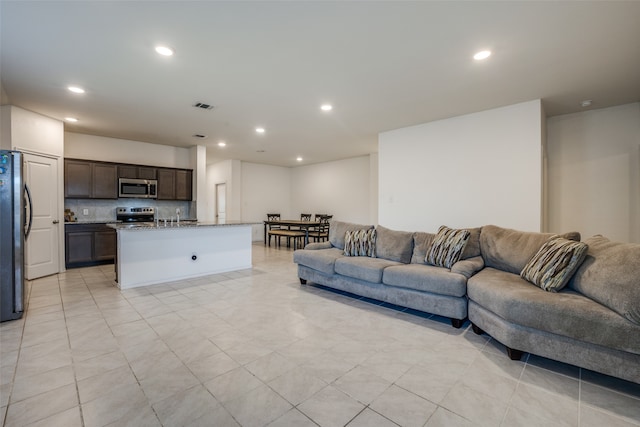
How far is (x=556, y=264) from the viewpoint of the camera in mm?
2346

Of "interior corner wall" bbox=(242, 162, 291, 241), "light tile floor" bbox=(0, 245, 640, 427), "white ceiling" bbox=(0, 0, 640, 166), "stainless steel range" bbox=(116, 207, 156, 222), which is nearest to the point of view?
"light tile floor" bbox=(0, 245, 640, 427)

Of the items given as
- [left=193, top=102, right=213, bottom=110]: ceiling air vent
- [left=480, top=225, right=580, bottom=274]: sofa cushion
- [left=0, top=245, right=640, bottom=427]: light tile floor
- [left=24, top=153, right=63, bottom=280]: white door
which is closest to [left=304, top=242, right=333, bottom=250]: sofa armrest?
[left=0, top=245, right=640, bottom=427]: light tile floor

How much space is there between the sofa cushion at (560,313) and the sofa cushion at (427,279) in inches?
9.0

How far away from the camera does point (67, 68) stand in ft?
9.98

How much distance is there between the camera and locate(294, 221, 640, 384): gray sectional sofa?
1.84 m

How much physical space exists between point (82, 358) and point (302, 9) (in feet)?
10.3

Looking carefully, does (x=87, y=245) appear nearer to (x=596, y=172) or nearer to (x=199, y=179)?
(x=199, y=179)

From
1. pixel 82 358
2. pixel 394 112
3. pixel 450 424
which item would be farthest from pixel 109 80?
pixel 450 424

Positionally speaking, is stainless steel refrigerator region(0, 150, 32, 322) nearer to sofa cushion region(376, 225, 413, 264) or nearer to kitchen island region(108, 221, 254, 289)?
kitchen island region(108, 221, 254, 289)

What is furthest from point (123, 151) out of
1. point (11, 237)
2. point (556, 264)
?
point (556, 264)

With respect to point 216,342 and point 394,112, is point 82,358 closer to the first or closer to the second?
point 216,342

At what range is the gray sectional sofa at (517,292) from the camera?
1841 millimetres

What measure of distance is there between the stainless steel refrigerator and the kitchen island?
102 centimetres

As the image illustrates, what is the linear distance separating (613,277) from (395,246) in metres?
2.08
